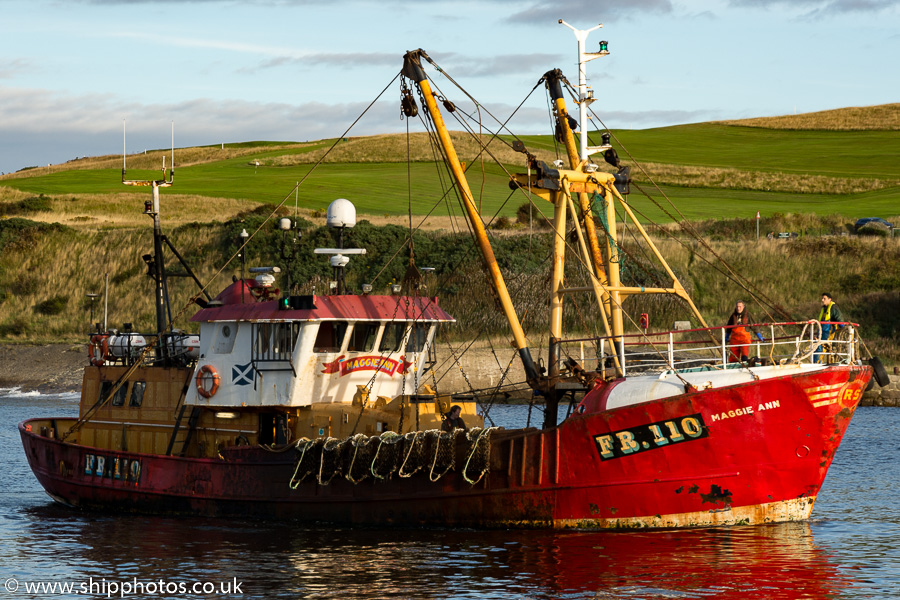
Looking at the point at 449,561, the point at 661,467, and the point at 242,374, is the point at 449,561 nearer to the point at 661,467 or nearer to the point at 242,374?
the point at 661,467

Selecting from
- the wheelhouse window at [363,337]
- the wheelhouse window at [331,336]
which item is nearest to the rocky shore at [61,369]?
the wheelhouse window at [363,337]

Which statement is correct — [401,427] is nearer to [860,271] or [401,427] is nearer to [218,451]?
[218,451]

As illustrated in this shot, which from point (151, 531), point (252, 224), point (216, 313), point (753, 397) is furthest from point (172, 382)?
point (252, 224)

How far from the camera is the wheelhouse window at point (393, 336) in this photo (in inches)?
889

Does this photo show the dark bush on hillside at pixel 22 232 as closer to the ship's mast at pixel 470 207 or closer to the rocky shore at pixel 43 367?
the rocky shore at pixel 43 367

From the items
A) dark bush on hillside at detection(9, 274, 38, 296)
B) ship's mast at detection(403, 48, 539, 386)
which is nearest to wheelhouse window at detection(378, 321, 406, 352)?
ship's mast at detection(403, 48, 539, 386)

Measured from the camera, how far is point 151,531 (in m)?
21.2

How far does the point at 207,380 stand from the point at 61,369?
111 ft

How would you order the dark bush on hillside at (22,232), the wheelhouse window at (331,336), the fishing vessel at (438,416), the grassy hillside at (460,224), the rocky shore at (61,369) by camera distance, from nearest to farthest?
the fishing vessel at (438,416), the wheelhouse window at (331,336), the rocky shore at (61,369), the grassy hillside at (460,224), the dark bush on hillside at (22,232)

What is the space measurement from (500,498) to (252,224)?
45625 millimetres

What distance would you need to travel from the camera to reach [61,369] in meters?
53.3

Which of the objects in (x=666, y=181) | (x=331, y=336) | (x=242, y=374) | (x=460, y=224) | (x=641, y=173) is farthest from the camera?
(x=641, y=173)

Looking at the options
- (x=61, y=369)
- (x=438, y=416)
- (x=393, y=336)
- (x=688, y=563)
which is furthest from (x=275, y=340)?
(x=61, y=369)

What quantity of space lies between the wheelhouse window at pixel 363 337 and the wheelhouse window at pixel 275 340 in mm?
1177
